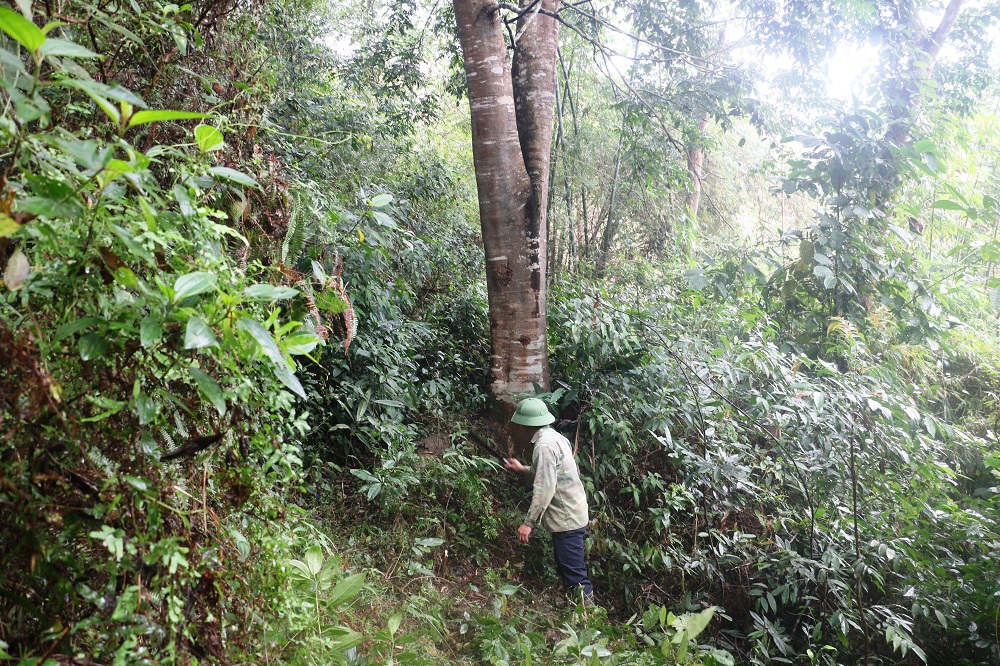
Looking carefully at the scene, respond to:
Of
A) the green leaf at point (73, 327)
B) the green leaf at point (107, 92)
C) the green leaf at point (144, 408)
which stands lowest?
the green leaf at point (144, 408)

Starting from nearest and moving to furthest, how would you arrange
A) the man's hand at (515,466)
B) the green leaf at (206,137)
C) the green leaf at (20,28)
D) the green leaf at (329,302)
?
the green leaf at (20,28), the green leaf at (206,137), the green leaf at (329,302), the man's hand at (515,466)

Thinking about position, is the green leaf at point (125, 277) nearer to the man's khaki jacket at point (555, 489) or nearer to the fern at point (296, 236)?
the fern at point (296, 236)

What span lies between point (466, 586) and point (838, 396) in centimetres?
282

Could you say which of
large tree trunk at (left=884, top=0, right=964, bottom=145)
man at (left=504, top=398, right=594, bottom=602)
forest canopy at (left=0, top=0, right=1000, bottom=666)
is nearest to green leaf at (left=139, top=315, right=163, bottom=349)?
forest canopy at (left=0, top=0, right=1000, bottom=666)

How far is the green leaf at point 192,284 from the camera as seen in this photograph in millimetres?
1216

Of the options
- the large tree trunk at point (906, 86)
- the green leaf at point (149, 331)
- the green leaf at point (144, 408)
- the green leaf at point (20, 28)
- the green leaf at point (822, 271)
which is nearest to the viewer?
the green leaf at point (20, 28)

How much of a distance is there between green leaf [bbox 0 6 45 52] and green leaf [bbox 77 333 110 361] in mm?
545

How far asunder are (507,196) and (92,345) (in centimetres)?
383

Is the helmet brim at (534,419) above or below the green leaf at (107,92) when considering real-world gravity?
below

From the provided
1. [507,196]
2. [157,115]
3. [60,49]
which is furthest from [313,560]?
[507,196]

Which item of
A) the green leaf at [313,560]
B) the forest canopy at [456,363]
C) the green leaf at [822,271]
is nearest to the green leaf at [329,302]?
the forest canopy at [456,363]

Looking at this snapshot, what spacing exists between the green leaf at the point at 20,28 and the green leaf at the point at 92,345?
0.55m

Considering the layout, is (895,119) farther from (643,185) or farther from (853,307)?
(643,185)

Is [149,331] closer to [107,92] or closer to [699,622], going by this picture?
[107,92]
